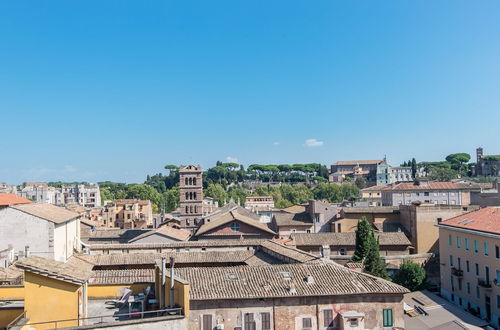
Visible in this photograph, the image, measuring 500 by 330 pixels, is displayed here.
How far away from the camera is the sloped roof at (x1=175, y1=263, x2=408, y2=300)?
2091cm

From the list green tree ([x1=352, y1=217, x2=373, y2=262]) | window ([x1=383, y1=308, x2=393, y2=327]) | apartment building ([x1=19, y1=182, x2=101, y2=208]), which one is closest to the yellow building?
window ([x1=383, y1=308, x2=393, y2=327])

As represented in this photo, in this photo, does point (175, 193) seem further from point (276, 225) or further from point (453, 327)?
point (453, 327)

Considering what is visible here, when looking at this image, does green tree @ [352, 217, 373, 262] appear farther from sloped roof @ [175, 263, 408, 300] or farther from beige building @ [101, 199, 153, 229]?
beige building @ [101, 199, 153, 229]

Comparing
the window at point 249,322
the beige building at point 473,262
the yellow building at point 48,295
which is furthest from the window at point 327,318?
the beige building at point 473,262

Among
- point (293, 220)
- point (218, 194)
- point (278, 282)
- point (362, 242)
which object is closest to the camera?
point (278, 282)

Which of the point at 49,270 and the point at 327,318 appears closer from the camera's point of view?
the point at 49,270

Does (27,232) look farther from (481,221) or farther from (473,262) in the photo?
(481,221)

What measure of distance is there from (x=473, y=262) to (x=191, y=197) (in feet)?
131

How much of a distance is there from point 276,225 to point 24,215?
117 feet

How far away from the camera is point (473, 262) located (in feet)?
122

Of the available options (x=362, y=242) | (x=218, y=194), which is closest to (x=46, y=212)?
(x=362, y=242)

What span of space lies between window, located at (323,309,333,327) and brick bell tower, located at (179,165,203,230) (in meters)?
45.6

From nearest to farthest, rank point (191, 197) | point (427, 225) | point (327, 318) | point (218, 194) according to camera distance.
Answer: point (327, 318) → point (427, 225) → point (191, 197) → point (218, 194)

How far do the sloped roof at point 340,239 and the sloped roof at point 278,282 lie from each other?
25673 mm
